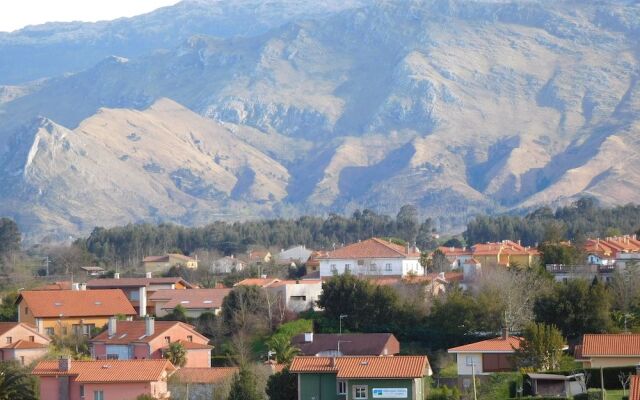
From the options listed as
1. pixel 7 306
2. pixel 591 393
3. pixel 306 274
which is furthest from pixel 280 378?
pixel 306 274

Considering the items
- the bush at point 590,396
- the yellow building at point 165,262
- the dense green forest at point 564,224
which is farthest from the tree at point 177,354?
the dense green forest at point 564,224

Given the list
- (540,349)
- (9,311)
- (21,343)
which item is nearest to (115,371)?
(21,343)

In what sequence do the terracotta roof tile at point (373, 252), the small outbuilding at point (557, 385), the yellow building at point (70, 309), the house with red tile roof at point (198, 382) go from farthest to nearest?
the terracotta roof tile at point (373, 252) → the yellow building at point (70, 309) → the house with red tile roof at point (198, 382) → the small outbuilding at point (557, 385)

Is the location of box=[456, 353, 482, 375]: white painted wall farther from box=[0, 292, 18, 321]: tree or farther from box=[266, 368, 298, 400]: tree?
box=[0, 292, 18, 321]: tree

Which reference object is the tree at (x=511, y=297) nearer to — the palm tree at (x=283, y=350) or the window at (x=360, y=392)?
the palm tree at (x=283, y=350)

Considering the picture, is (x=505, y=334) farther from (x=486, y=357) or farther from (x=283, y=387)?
(x=283, y=387)

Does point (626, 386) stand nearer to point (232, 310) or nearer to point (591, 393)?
point (591, 393)
